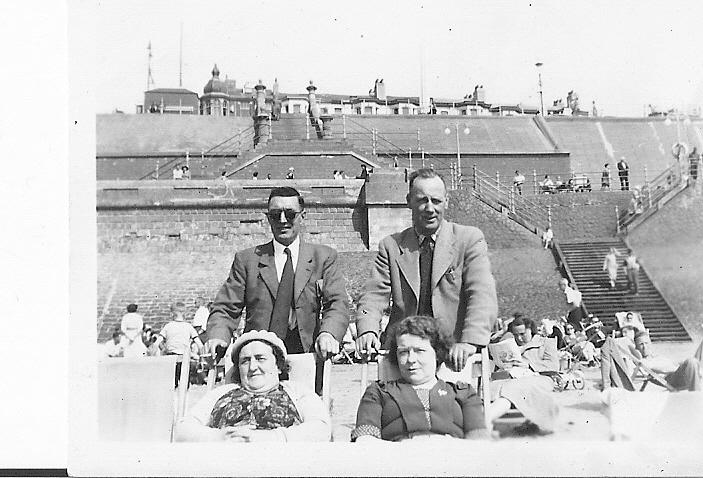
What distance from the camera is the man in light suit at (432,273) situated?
5.09 metres

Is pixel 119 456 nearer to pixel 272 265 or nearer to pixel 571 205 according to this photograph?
pixel 272 265

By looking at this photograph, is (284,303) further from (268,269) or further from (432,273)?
(432,273)

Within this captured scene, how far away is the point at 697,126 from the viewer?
23.4ft

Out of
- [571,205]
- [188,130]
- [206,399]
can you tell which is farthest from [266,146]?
[206,399]

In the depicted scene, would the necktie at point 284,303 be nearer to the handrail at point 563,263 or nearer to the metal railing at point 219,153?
the handrail at point 563,263

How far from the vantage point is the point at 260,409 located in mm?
4887

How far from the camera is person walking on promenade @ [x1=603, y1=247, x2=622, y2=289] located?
8359 millimetres

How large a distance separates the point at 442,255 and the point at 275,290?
128cm

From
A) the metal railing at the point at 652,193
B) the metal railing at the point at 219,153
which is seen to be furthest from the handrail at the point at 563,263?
the metal railing at the point at 219,153

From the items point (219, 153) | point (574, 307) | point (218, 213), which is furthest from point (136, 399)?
point (219, 153)

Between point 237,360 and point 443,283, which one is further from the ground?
point 443,283

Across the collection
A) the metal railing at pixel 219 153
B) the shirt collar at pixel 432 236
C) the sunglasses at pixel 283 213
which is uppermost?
the metal railing at pixel 219 153

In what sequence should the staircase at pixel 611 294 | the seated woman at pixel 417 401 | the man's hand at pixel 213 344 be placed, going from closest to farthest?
1. the seated woman at pixel 417 401
2. the man's hand at pixel 213 344
3. the staircase at pixel 611 294

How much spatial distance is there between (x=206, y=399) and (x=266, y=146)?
13833 millimetres
